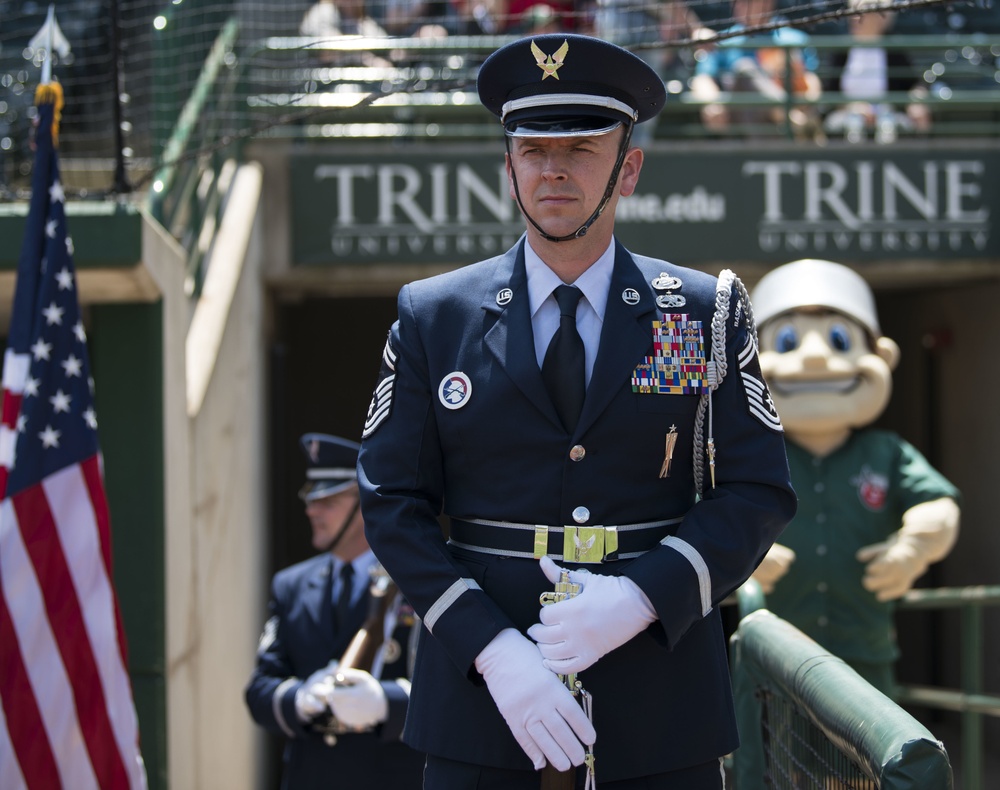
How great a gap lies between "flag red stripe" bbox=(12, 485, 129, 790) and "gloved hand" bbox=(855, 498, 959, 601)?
A: 2969 millimetres

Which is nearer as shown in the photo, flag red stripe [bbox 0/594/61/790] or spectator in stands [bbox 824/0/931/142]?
flag red stripe [bbox 0/594/61/790]

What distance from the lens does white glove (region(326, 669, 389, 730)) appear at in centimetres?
406

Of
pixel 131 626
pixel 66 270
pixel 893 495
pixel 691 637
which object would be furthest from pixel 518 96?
pixel 893 495

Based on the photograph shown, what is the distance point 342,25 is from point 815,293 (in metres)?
3.89

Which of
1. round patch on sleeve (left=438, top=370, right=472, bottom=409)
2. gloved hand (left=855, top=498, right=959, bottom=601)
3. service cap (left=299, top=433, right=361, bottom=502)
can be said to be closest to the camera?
round patch on sleeve (left=438, top=370, right=472, bottom=409)

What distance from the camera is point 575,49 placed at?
264 cm

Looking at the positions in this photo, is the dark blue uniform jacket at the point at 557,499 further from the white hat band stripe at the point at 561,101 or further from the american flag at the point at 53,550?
the american flag at the point at 53,550

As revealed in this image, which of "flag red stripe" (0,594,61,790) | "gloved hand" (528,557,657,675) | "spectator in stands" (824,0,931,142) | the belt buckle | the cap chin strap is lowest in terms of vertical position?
"flag red stripe" (0,594,61,790)

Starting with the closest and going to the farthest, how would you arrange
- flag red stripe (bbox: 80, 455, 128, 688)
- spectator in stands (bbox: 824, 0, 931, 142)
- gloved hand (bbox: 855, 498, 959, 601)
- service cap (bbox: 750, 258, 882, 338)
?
flag red stripe (bbox: 80, 455, 128, 688) → gloved hand (bbox: 855, 498, 959, 601) → service cap (bbox: 750, 258, 882, 338) → spectator in stands (bbox: 824, 0, 931, 142)

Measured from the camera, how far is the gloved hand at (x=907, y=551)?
5.49 meters

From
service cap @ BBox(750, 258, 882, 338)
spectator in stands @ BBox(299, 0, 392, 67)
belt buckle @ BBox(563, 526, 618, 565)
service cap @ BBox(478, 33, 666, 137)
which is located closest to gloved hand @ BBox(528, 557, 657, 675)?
belt buckle @ BBox(563, 526, 618, 565)

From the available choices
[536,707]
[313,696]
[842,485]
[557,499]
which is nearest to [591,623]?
[536,707]

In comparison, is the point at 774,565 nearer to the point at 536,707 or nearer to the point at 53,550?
the point at 53,550

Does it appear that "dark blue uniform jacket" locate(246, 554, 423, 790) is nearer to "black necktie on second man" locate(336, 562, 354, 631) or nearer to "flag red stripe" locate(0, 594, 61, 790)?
"black necktie on second man" locate(336, 562, 354, 631)
